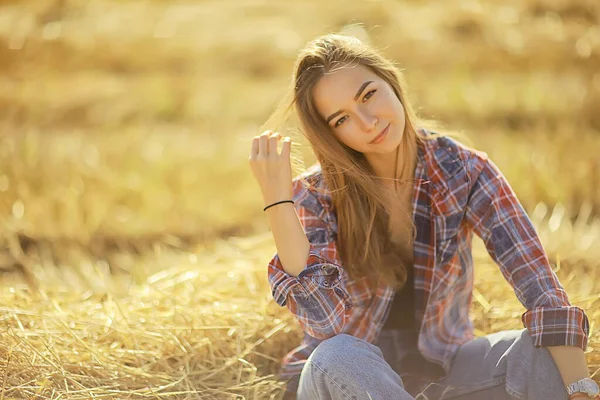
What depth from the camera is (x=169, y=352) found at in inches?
106

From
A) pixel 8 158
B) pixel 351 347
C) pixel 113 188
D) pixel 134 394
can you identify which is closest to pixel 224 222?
pixel 113 188

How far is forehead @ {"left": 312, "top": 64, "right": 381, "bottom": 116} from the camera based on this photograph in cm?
222

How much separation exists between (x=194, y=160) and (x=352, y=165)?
286 centimetres

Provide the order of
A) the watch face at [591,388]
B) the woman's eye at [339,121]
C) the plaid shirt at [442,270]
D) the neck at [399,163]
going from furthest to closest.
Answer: the neck at [399,163], the woman's eye at [339,121], the plaid shirt at [442,270], the watch face at [591,388]

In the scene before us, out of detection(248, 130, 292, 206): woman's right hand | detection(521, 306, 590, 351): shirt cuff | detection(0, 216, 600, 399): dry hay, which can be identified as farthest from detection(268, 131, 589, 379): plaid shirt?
detection(0, 216, 600, 399): dry hay

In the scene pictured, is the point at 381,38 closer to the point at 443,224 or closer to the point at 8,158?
the point at 8,158

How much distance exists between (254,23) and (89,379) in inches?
195

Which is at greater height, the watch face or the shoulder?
→ the shoulder

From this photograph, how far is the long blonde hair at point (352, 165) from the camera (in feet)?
7.45

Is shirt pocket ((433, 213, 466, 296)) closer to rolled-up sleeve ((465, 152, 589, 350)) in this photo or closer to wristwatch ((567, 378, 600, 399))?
rolled-up sleeve ((465, 152, 589, 350))

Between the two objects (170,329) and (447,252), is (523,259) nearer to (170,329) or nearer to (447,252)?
(447,252)

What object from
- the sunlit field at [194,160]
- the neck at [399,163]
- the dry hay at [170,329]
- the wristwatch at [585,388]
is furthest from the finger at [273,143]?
the wristwatch at [585,388]

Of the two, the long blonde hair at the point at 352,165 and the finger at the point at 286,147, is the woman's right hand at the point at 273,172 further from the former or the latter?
the long blonde hair at the point at 352,165

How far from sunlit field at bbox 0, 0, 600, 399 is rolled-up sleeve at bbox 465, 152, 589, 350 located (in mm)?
519
